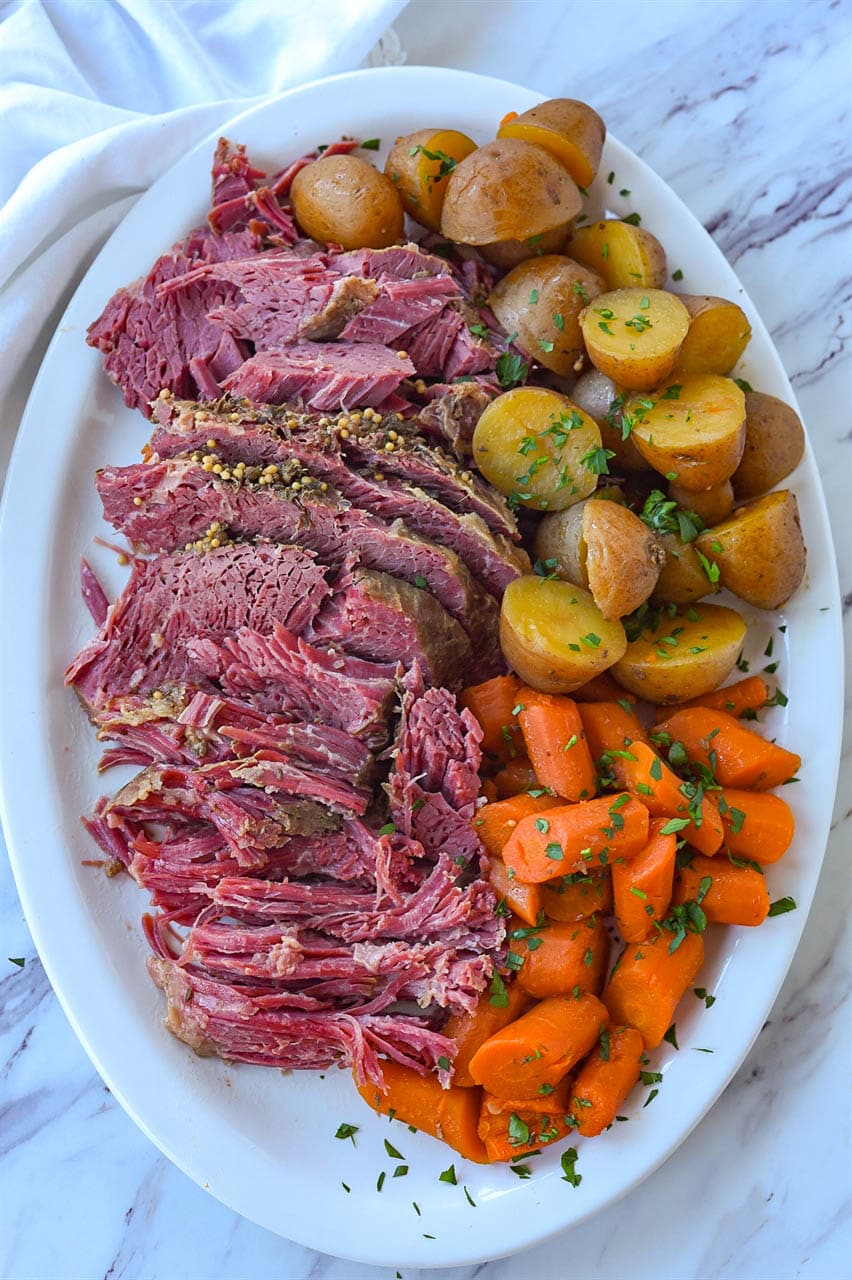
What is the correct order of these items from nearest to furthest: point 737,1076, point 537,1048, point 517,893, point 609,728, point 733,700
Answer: point 537,1048, point 517,893, point 609,728, point 733,700, point 737,1076

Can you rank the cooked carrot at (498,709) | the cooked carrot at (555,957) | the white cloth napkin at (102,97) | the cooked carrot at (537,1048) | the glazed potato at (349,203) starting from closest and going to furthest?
1. the cooked carrot at (537,1048)
2. the cooked carrot at (555,957)
3. the cooked carrot at (498,709)
4. the glazed potato at (349,203)
5. the white cloth napkin at (102,97)

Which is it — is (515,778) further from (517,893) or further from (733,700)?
(733,700)

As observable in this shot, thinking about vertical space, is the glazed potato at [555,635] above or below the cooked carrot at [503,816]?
above

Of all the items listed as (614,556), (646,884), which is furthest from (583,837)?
(614,556)

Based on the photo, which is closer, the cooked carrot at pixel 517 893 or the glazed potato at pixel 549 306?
the cooked carrot at pixel 517 893

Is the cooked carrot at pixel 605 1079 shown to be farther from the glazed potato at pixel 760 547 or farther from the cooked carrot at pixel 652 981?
the glazed potato at pixel 760 547

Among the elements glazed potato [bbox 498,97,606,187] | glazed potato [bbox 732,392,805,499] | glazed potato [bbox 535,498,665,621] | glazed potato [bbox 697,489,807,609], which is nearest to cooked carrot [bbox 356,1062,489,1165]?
glazed potato [bbox 535,498,665,621]

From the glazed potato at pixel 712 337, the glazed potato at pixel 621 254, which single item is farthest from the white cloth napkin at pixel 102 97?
the glazed potato at pixel 712 337
